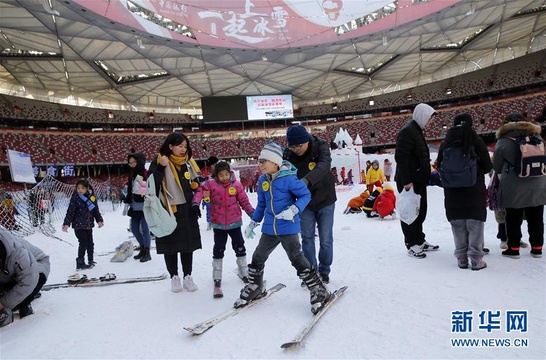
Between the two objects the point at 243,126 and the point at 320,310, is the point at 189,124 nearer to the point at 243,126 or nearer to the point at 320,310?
the point at 243,126

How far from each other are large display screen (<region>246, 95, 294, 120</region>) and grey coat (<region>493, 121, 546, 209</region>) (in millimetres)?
35326

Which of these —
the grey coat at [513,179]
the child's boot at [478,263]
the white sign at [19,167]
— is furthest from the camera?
the white sign at [19,167]

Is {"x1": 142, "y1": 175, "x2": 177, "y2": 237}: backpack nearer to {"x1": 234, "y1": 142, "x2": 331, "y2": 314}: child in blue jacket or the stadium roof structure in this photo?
{"x1": 234, "y1": 142, "x2": 331, "y2": 314}: child in blue jacket

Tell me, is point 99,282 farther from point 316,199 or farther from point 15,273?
point 316,199

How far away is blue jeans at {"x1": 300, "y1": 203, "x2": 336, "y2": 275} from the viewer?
3.07m

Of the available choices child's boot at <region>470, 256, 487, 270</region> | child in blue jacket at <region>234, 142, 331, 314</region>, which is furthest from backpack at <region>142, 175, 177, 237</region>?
child's boot at <region>470, 256, 487, 270</region>

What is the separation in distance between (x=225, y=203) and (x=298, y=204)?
1.06 metres

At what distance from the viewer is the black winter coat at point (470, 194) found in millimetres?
3049

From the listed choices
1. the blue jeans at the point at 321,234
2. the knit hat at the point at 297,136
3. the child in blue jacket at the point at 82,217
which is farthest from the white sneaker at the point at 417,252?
the child in blue jacket at the point at 82,217

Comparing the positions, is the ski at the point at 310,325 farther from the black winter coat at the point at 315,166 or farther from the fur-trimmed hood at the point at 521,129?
the fur-trimmed hood at the point at 521,129

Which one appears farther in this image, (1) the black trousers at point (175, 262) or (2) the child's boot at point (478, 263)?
(1) the black trousers at point (175, 262)

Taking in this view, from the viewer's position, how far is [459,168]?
10.2 feet

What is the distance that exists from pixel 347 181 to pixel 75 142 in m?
30.8

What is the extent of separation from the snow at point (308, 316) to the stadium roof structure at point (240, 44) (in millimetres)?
16680
